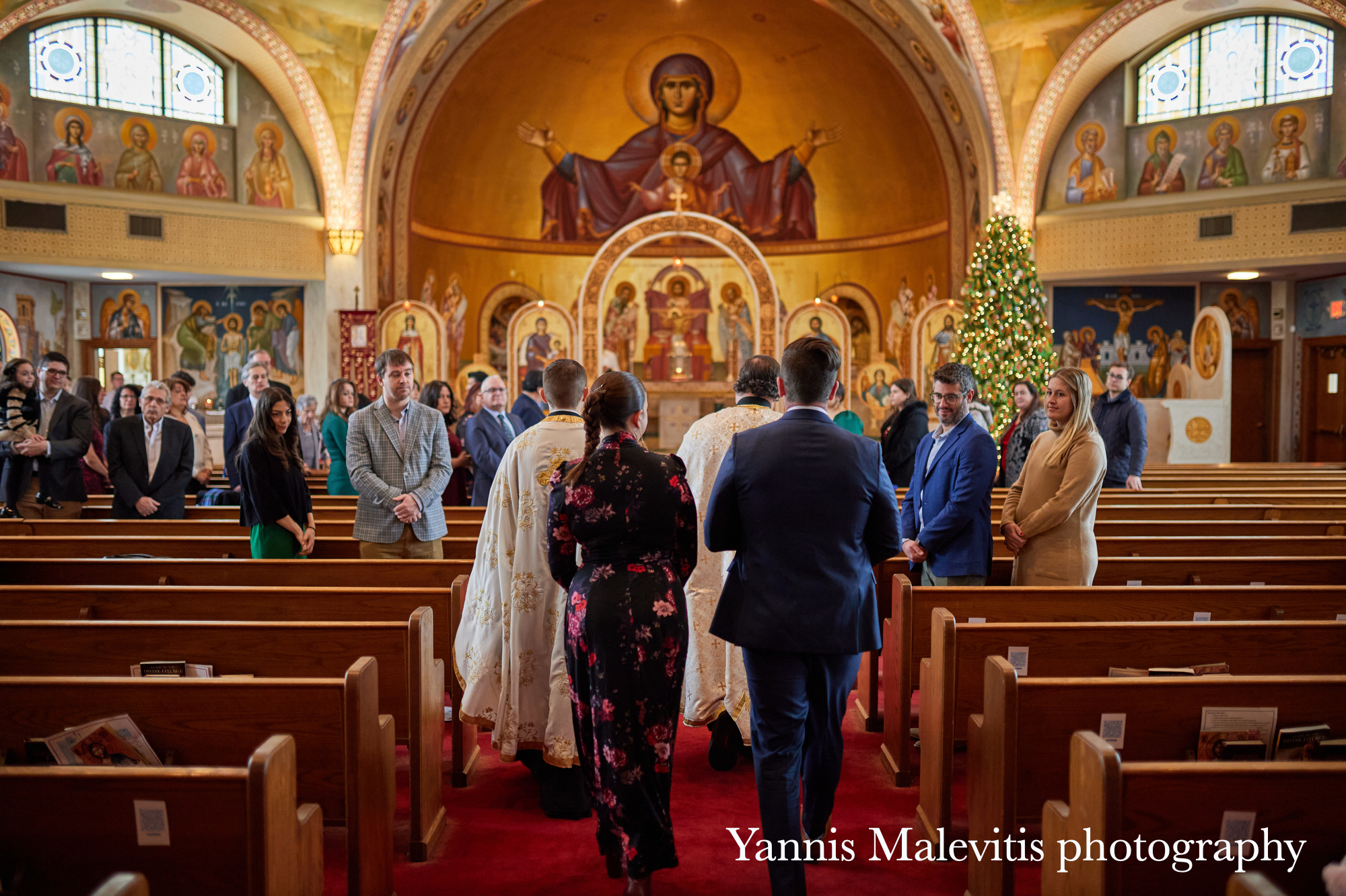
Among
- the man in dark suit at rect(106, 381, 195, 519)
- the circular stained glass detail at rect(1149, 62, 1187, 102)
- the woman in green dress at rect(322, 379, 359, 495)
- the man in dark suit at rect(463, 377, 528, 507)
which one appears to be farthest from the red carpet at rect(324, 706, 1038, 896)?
the circular stained glass detail at rect(1149, 62, 1187, 102)

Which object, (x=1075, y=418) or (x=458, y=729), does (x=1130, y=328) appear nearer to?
(x=1075, y=418)

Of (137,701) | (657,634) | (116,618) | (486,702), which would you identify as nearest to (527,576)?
(486,702)

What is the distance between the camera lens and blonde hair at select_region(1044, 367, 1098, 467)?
14.5 feet

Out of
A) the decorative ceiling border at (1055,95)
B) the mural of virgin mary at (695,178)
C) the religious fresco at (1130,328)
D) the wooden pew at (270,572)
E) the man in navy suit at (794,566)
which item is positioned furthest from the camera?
the mural of virgin mary at (695,178)

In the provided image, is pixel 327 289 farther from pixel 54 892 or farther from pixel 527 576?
pixel 54 892

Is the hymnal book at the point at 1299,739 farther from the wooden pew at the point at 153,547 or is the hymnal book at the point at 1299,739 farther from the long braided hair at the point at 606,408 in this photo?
the wooden pew at the point at 153,547

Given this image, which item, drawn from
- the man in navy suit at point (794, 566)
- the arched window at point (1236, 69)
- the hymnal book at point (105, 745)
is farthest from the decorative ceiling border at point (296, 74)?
the man in navy suit at point (794, 566)

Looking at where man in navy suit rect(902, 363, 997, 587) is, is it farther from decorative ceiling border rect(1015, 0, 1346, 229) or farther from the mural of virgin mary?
the mural of virgin mary

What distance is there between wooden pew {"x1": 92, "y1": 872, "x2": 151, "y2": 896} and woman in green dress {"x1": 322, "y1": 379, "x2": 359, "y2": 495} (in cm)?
456

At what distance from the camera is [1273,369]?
16.9 meters

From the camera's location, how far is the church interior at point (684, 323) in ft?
9.25

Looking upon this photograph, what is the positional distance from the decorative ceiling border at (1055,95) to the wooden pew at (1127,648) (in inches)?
527

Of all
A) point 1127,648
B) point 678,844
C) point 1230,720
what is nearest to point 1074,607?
point 1127,648

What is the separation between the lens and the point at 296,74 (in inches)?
588
